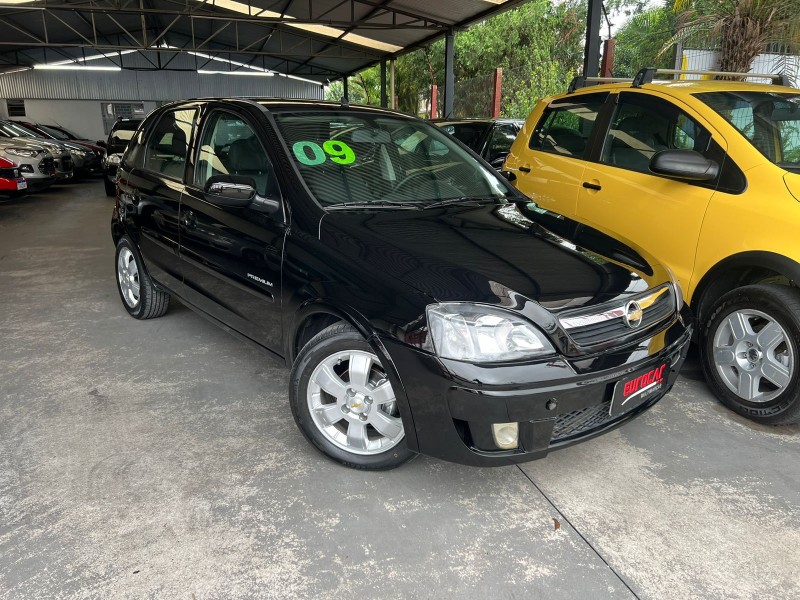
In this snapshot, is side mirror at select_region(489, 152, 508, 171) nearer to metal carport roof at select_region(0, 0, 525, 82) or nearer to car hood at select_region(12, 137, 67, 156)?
metal carport roof at select_region(0, 0, 525, 82)

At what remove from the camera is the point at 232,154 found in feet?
10.8

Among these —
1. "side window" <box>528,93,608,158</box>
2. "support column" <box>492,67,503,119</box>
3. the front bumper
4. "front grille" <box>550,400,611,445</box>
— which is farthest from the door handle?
"support column" <box>492,67,503,119</box>

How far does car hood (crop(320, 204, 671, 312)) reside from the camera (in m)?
2.23

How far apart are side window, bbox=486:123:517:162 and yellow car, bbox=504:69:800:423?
4.10 m

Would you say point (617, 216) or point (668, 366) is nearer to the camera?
point (668, 366)

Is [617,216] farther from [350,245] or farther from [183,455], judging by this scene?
[183,455]

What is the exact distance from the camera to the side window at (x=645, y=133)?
11.4 feet

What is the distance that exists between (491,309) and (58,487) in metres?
1.89

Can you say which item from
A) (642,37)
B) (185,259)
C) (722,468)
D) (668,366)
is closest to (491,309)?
(668,366)

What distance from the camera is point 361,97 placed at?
34.0 meters

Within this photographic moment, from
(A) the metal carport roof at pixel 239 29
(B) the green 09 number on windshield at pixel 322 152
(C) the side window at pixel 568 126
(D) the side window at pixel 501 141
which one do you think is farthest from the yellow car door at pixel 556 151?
(A) the metal carport roof at pixel 239 29

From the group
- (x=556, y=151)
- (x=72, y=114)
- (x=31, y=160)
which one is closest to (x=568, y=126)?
(x=556, y=151)

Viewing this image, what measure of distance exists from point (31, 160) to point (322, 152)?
34.5ft

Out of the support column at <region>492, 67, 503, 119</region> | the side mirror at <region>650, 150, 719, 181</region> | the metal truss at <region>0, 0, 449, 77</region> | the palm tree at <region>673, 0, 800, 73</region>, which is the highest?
the metal truss at <region>0, 0, 449, 77</region>
